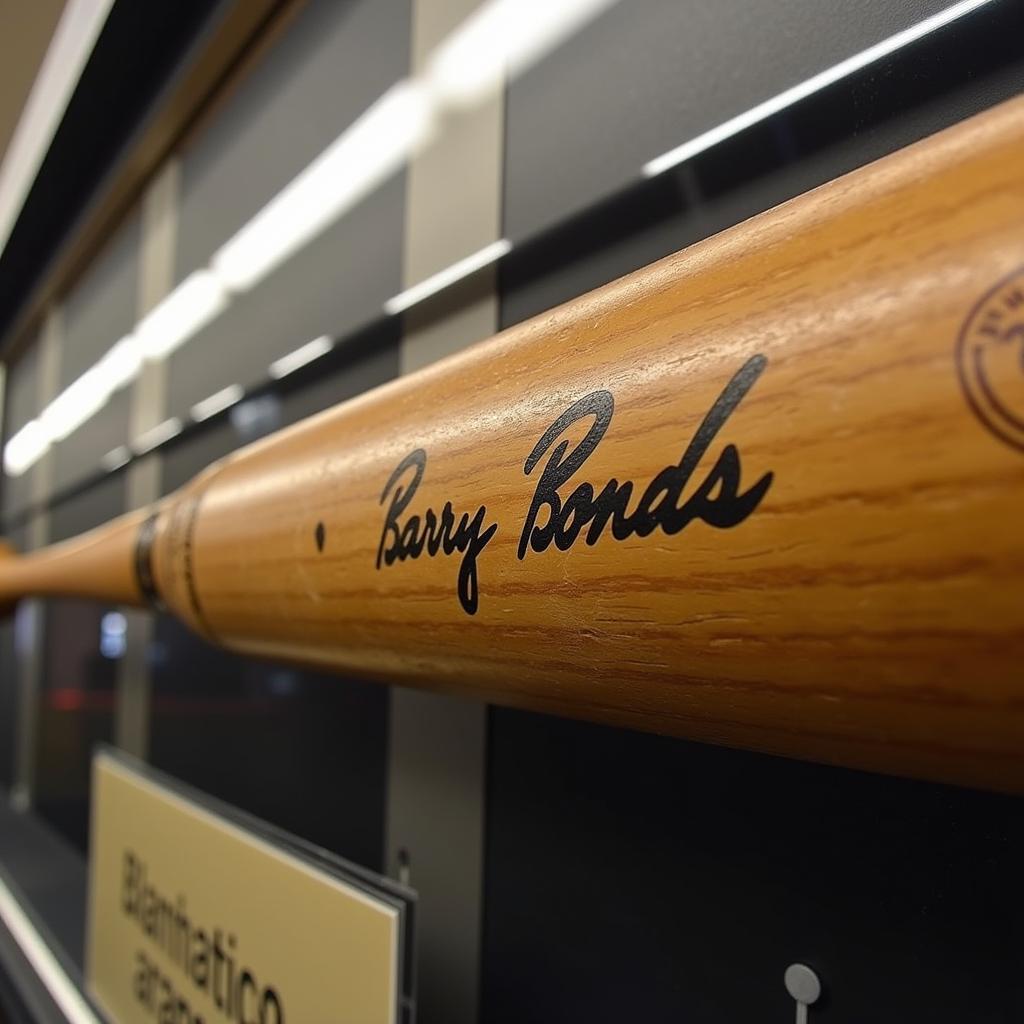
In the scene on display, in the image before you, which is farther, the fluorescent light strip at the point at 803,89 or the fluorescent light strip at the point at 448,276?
the fluorescent light strip at the point at 448,276

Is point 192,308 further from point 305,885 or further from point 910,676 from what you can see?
point 910,676

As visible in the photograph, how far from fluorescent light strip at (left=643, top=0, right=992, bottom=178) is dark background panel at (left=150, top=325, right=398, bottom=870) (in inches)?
8.3

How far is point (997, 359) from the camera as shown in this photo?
121 millimetres

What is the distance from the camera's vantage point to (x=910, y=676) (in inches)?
5.4

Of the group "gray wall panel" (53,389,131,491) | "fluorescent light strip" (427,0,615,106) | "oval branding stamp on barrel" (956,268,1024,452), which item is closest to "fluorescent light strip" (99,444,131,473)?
"gray wall panel" (53,389,131,491)

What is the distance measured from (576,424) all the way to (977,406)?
88 millimetres

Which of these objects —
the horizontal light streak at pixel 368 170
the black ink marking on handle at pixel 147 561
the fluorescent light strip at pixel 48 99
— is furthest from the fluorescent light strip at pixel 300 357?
the fluorescent light strip at pixel 48 99

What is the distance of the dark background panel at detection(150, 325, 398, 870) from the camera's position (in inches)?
19.2

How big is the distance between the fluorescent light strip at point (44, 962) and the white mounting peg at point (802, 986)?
566 mm

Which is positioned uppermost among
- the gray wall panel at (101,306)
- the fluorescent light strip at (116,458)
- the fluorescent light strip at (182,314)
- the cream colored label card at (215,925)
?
the gray wall panel at (101,306)

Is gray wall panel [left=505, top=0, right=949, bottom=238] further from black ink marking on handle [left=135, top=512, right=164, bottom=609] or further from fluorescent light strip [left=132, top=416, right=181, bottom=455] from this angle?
fluorescent light strip [left=132, top=416, right=181, bottom=455]

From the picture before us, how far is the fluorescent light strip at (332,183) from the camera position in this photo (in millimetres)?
474
